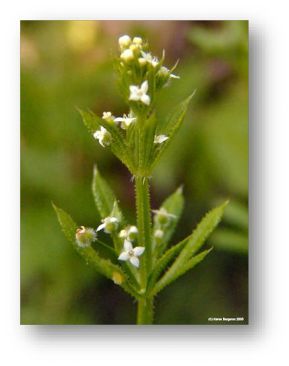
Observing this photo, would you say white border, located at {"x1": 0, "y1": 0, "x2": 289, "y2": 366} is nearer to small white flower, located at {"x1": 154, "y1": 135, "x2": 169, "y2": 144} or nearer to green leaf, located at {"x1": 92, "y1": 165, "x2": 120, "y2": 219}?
green leaf, located at {"x1": 92, "y1": 165, "x2": 120, "y2": 219}

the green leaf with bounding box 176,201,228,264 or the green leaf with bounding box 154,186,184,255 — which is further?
the green leaf with bounding box 154,186,184,255

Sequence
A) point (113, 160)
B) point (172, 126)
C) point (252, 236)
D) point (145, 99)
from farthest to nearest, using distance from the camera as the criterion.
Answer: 1. point (113, 160)
2. point (252, 236)
3. point (172, 126)
4. point (145, 99)

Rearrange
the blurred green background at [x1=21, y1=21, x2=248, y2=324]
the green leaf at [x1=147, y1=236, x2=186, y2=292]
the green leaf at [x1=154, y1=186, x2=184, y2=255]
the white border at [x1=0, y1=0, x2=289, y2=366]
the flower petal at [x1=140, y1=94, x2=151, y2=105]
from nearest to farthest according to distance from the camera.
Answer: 1. the flower petal at [x1=140, y1=94, x2=151, y2=105]
2. the green leaf at [x1=147, y1=236, x2=186, y2=292]
3. the green leaf at [x1=154, y1=186, x2=184, y2=255]
4. the white border at [x1=0, y1=0, x2=289, y2=366]
5. the blurred green background at [x1=21, y1=21, x2=248, y2=324]

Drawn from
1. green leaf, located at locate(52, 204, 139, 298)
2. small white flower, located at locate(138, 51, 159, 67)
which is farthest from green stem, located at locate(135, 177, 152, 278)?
small white flower, located at locate(138, 51, 159, 67)

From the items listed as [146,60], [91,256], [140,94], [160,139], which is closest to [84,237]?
[91,256]

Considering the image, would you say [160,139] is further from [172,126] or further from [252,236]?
[252,236]

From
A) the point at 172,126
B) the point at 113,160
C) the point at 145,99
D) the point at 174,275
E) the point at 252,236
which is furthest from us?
the point at 113,160

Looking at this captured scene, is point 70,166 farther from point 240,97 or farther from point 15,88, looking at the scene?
point 240,97

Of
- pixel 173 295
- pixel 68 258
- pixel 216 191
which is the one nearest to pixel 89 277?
pixel 68 258
